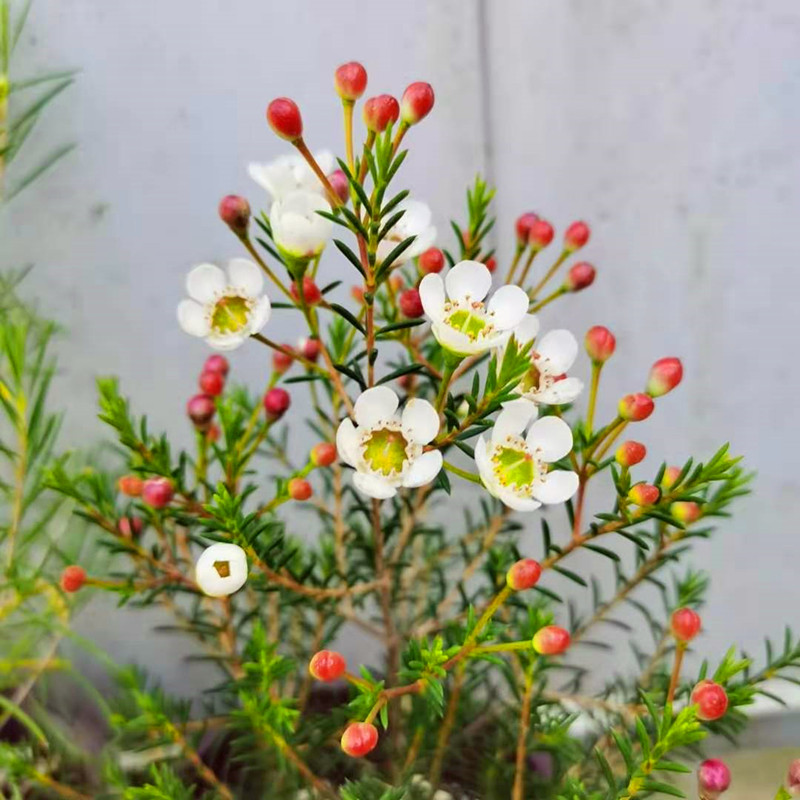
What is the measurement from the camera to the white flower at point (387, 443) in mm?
323

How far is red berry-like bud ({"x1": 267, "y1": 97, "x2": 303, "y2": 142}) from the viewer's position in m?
0.32

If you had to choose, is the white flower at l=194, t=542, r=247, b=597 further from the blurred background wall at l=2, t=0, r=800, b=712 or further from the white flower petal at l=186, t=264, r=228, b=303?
the blurred background wall at l=2, t=0, r=800, b=712

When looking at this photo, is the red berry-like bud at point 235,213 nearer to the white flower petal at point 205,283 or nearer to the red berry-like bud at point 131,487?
the white flower petal at point 205,283

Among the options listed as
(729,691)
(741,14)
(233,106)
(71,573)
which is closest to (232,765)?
(71,573)

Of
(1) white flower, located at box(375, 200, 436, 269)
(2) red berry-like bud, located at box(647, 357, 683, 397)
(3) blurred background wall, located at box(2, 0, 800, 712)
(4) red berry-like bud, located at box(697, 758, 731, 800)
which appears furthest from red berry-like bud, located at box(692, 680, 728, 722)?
(3) blurred background wall, located at box(2, 0, 800, 712)

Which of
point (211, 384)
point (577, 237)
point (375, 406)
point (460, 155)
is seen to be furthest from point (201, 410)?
point (460, 155)

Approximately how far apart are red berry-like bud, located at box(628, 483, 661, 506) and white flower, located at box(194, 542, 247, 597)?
6.6 inches

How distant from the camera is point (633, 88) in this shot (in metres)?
0.69

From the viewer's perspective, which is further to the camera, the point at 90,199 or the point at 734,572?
the point at 734,572

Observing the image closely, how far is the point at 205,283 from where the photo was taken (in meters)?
0.39

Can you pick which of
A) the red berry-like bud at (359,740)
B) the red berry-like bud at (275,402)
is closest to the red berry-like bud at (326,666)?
the red berry-like bud at (359,740)

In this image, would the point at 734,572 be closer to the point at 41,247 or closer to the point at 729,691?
the point at 729,691

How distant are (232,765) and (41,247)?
439mm

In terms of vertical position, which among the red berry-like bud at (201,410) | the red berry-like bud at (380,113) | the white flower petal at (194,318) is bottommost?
the red berry-like bud at (201,410)
